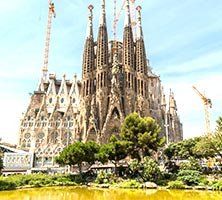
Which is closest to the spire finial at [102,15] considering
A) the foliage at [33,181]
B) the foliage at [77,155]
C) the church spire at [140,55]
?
the church spire at [140,55]

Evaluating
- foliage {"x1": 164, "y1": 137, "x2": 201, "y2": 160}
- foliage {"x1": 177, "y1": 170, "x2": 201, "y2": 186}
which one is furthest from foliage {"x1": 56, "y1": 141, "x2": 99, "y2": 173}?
foliage {"x1": 164, "y1": 137, "x2": 201, "y2": 160}

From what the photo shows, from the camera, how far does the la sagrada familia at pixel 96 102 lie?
5438cm

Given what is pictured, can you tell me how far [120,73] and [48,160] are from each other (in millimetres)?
23298

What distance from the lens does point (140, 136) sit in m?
37.0

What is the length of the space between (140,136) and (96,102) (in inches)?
822

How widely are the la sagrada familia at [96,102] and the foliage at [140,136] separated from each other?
1455 centimetres

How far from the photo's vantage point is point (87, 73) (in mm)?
59781

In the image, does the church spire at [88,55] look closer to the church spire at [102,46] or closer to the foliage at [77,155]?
the church spire at [102,46]

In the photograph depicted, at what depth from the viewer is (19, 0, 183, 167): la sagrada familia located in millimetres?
54375

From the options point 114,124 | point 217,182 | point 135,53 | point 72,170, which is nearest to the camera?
point 217,182

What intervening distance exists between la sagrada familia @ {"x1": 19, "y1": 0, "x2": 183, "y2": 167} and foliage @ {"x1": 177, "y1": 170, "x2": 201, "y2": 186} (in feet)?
75.8

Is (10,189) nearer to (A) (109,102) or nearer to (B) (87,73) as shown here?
(A) (109,102)

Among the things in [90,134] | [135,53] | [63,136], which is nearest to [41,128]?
[63,136]

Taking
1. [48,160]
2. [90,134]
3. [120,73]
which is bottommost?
[48,160]
